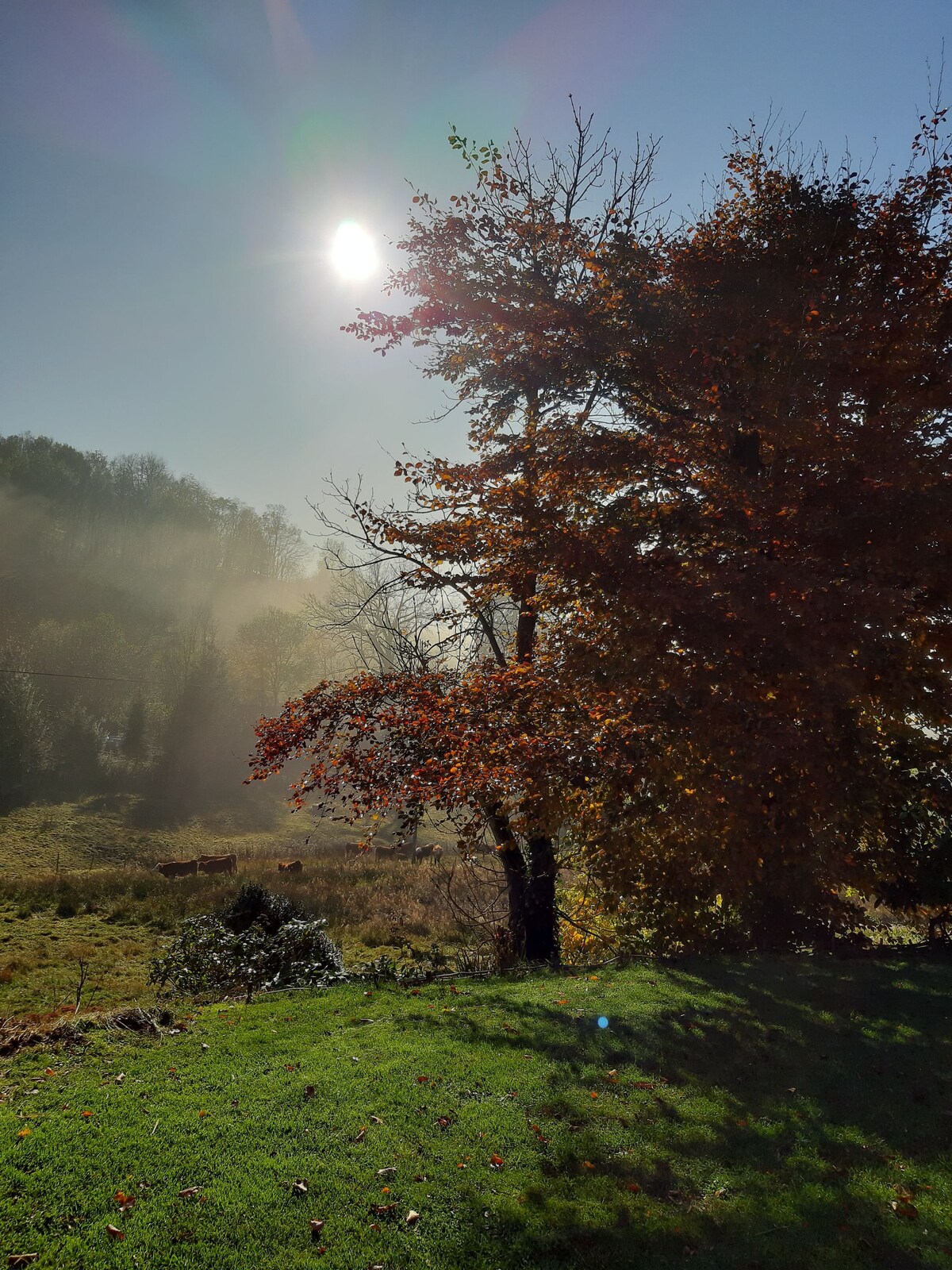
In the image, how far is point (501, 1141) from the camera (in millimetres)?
5398

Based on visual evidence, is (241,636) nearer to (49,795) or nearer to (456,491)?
(49,795)

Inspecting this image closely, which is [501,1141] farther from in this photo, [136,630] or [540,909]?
[136,630]

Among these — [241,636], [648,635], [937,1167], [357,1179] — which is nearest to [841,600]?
[648,635]

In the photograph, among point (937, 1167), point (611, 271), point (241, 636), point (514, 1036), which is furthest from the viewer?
point (241, 636)

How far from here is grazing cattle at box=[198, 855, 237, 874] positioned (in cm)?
2658

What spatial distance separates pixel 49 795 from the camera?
42.4m

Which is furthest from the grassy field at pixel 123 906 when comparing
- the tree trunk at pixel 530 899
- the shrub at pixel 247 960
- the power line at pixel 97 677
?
the power line at pixel 97 677

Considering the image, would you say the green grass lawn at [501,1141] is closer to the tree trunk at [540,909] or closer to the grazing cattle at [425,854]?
the tree trunk at [540,909]

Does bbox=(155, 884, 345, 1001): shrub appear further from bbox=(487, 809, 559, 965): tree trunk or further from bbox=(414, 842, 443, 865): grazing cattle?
bbox=(414, 842, 443, 865): grazing cattle

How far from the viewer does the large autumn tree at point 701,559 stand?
790cm

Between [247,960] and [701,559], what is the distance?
936 cm

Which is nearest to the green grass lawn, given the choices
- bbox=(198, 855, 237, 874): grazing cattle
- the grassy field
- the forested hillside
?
the grassy field

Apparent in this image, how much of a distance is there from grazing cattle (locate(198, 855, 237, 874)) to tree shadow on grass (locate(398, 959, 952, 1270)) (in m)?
20.5

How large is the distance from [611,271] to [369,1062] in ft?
34.0
